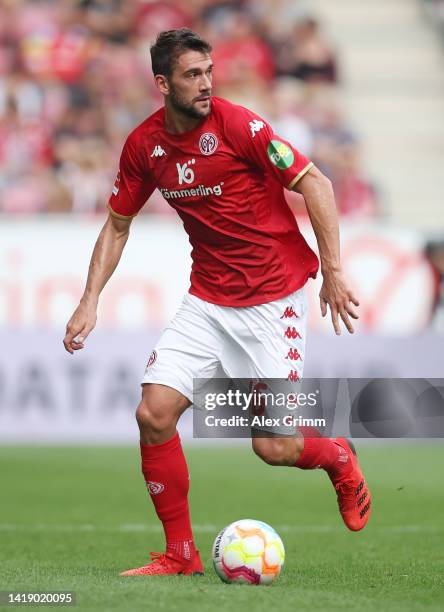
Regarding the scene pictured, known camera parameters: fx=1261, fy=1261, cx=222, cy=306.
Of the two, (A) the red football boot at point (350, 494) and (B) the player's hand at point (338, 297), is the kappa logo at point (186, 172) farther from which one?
(A) the red football boot at point (350, 494)

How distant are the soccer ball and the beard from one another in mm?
1821

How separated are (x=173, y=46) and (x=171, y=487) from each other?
1977mm

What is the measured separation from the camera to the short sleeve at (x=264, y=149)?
550 centimetres

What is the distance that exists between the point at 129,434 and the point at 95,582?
28.1ft

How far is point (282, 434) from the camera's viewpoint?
19.0 feet

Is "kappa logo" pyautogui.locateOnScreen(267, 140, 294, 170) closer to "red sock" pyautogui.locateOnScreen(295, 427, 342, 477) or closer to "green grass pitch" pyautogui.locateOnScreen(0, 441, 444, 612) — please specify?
"red sock" pyautogui.locateOnScreen(295, 427, 342, 477)

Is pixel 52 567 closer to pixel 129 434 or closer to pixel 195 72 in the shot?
pixel 195 72

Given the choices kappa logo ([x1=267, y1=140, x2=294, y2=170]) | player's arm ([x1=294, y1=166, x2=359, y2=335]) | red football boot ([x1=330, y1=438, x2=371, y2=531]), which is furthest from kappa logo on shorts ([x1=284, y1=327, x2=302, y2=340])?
kappa logo ([x1=267, y1=140, x2=294, y2=170])

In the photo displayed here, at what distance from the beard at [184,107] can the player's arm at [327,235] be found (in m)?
0.52

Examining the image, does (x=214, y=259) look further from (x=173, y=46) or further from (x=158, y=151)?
(x=173, y=46)

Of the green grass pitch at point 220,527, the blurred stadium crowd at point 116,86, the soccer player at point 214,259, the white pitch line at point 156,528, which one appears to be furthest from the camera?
the blurred stadium crowd at point 116,86

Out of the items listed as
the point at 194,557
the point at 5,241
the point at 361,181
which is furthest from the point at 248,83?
the point at 194,557

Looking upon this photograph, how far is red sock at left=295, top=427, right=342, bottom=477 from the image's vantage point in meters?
5.89
